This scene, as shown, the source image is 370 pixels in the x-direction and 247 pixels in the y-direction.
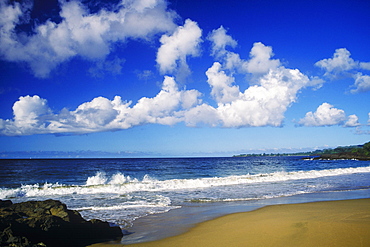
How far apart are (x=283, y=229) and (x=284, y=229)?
0.10ft

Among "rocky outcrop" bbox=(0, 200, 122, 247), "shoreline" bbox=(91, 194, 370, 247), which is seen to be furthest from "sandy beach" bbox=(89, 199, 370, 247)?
"rocky outcrop" bbox=(0, 200, 122, 247)

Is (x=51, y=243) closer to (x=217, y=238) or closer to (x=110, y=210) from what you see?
(x=217, y=238)

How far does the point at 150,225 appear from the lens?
29.8 feet

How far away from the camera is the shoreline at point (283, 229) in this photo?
6.46 metres

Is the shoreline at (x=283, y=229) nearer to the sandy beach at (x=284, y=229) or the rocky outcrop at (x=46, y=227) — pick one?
the sandy beach at (x=284, y=229)

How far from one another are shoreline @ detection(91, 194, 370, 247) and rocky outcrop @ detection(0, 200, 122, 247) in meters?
0.60

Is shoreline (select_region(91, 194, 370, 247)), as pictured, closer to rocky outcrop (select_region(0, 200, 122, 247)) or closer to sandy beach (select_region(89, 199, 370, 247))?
sandy beach (select_region(89, 199, 370, 247))

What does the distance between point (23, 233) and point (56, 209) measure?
123 centimetres

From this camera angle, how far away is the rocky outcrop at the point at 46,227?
5.81 meters

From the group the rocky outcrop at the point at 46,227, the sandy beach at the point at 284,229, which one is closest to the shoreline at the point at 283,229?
the sandy beach at the point at 284,229

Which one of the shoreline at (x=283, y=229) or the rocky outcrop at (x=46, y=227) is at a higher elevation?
the rocky outcrop at (x=46, y=227)

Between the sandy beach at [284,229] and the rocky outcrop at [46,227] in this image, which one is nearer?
the rocky outcrop at [46,227]

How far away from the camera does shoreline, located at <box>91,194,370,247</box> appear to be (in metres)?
6.46

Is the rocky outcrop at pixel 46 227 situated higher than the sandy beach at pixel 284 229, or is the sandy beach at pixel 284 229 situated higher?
the rocky outcrop at pixel 46 227
